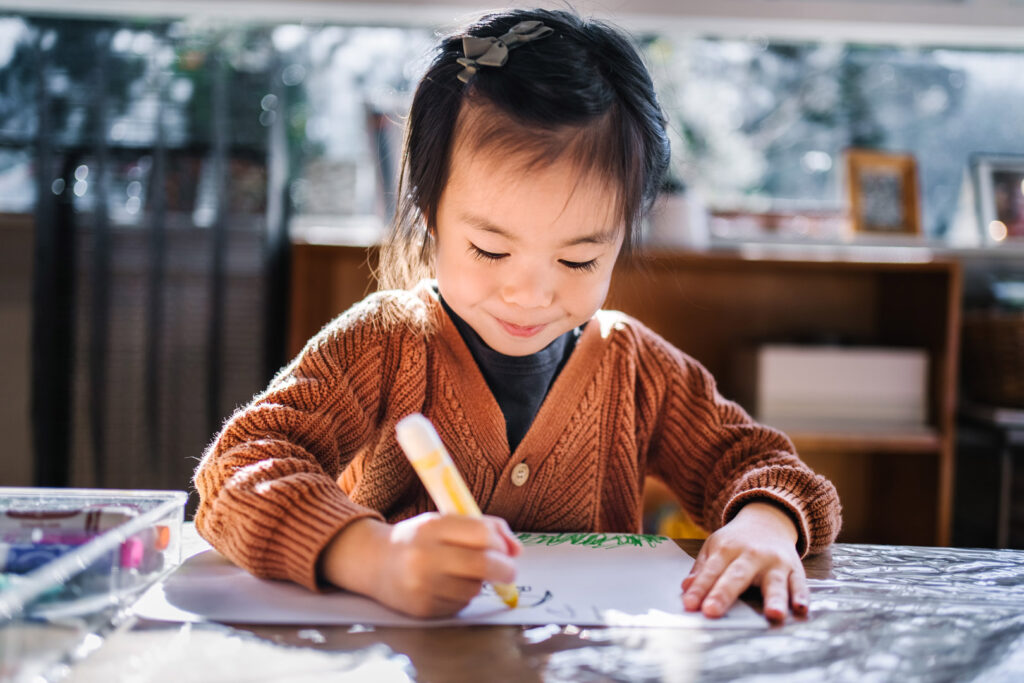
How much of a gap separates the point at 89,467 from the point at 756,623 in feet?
5.53

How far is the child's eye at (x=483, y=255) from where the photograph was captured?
658mm

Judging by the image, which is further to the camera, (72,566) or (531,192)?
(531,192)

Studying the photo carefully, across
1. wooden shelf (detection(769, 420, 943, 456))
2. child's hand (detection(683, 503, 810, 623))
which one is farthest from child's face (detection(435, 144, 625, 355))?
wooden shelf (detection(769, 420, 943, 456))

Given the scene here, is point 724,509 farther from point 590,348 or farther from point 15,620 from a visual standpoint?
point 15,620

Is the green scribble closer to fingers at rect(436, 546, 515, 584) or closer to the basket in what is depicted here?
fingers at rect(436, 546, 515, 584)


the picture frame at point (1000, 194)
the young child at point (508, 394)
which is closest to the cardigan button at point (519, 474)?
the young child at point (508, 394)

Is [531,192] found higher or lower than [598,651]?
higher

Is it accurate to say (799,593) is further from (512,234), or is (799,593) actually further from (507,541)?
(512,234)

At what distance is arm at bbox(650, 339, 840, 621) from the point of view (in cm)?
52

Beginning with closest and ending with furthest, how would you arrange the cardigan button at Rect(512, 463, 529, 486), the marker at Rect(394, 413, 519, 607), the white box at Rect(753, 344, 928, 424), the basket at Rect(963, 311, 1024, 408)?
the marker at Rect(394, 413, 519, 607), the cardigan button at Rect(512, 463, 529, 486), the basket at Rect(963, 311, 1024, 408), the white box at Rect(753, 344, 928, 424)

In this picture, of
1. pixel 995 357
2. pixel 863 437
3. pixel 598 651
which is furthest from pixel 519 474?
pixel 995 357

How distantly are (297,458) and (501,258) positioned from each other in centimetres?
22

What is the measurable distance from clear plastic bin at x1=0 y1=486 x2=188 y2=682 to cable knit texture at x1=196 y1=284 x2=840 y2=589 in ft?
0.29

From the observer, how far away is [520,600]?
0.50 m
